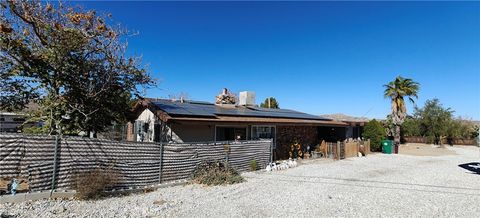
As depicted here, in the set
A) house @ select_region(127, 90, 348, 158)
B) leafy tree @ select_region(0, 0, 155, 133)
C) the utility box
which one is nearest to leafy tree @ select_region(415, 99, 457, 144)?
house @ select_region(127, 90, 348, 158)

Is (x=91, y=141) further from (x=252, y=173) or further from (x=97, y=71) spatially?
(x=252, y=173)

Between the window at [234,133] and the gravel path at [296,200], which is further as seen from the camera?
the window at [234,133]

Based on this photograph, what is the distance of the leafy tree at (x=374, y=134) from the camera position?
76.8 feet

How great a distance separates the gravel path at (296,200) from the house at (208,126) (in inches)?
133

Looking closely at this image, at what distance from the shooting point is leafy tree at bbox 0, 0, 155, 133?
32.5ft

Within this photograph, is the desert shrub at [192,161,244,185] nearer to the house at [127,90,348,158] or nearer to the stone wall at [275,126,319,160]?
the house at [127,90,348,158]

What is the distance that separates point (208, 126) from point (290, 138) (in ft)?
19.3

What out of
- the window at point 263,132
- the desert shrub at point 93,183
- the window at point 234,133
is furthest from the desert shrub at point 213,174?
the window at point 263,132

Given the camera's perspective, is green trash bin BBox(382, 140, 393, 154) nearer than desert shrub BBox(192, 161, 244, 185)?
No

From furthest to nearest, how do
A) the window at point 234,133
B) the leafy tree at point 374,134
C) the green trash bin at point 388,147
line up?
the leafy tree at point 374,134 < the green trash bin at point 388,147 < the window at point 234,133

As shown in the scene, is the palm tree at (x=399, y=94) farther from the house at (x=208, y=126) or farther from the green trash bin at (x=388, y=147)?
the house at (x=208, y=126)

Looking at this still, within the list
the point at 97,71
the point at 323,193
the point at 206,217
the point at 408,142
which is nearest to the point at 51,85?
the point at 97,71

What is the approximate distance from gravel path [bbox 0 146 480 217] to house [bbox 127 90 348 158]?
11.1 ft

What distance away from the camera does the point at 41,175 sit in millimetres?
7156
